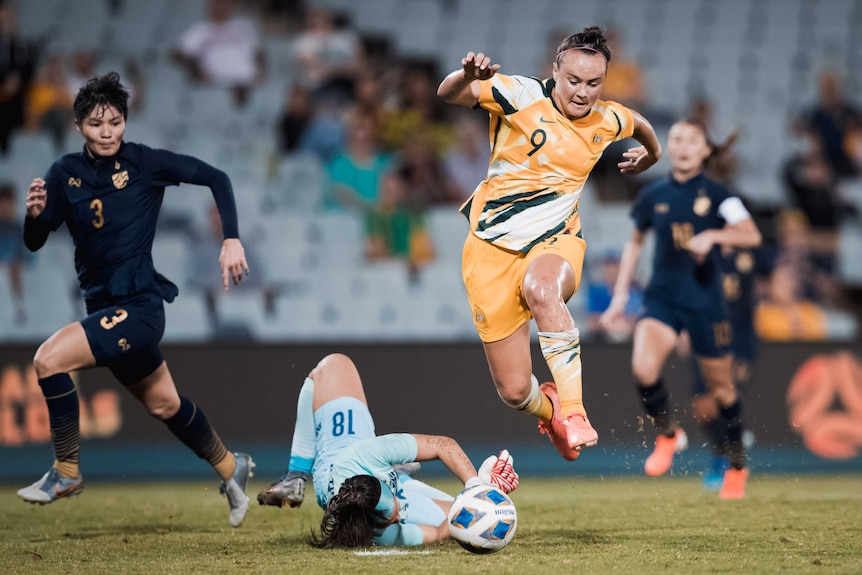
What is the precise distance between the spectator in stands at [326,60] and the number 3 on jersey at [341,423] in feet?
23.3

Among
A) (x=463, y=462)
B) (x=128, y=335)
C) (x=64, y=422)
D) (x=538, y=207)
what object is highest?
(x=538, y=207)

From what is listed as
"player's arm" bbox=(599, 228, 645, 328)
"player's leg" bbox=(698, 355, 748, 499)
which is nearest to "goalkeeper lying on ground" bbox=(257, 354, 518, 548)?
"player's arm" bbox=(599, 228, 645, 328)

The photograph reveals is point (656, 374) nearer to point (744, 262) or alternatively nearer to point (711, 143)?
point (711, 143)

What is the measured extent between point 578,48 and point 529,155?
1.81 ft

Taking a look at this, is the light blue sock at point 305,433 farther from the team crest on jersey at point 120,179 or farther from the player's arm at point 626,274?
the player's arm at point 626,274

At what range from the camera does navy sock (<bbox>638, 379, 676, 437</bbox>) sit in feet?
24.2

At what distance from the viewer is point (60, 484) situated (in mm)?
5586

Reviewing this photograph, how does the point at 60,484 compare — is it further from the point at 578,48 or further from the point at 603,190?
the point at 603,190

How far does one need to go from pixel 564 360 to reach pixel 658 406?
2511mm

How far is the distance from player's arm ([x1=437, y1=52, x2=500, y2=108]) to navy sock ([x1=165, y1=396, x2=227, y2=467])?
2155 mm

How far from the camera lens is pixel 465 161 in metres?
12.0

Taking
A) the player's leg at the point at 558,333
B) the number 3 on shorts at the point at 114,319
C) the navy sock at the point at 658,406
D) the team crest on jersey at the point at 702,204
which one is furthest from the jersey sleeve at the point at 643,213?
the number 3 on shorts at the point at 114,319

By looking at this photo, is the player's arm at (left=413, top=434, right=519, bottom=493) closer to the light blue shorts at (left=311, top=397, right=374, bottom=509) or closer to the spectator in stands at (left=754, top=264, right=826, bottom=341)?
the light blue shorts at (left=311, top=397, right=374, bottom=509)

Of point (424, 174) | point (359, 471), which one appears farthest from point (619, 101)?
point (359, 471)
